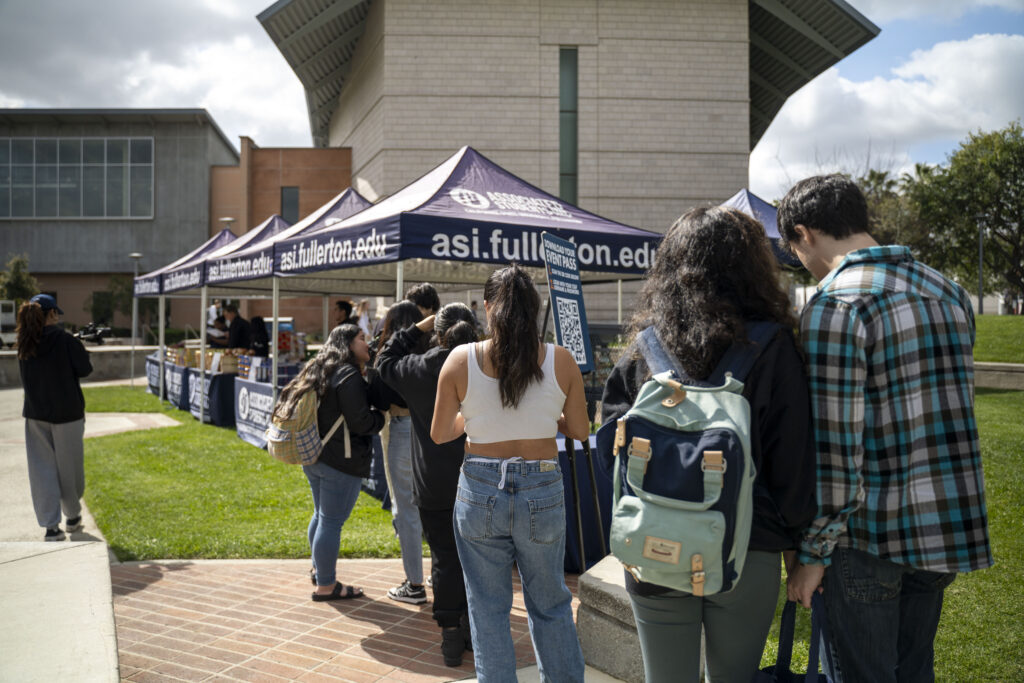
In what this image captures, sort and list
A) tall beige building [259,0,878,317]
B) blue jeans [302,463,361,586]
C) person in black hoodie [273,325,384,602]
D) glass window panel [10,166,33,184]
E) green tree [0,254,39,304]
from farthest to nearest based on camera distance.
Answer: glass window panel [10,166,33,184], green tree [0,254,39,304], tall beige building [259,0,878,317], blue jeans [302,463,361,586], person in black hoodie [273,325,384,602]

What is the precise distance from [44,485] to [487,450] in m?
5.17

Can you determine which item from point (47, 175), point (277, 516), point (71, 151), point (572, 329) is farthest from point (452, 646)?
point (47, 175)

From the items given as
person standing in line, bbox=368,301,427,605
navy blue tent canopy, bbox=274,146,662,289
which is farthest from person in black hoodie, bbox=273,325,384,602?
navy blue tent canopy, bbox=274,146,662,289

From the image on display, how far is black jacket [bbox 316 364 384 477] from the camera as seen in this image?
462cm

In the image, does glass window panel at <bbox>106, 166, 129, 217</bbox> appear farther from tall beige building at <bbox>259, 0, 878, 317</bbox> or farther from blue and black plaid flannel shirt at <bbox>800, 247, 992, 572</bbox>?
blue and black plaid flannel shirt at <bbox>800, 247, 992, 572</bbox>

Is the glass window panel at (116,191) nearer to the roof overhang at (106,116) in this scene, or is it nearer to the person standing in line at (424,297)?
the roof overhang at (106,116)

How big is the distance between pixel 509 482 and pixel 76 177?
5053 cm

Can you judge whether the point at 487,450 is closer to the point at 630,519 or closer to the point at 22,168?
the point at 630,519

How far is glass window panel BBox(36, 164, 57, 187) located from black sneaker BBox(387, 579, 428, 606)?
4956 centimetres

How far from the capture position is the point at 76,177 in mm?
45281

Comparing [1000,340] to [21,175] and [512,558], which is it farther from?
[21,175]

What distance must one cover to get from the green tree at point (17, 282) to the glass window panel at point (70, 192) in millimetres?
5077

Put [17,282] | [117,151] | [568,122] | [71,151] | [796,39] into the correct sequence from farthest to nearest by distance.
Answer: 1. [71,151]
2. [117,151]
3. [17,282]
4. [796,39]
5. [568,122]

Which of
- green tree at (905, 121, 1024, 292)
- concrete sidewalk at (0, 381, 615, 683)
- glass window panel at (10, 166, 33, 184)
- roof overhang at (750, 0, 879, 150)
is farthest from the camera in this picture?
glass window panel at (10, 166, 33, 184)
